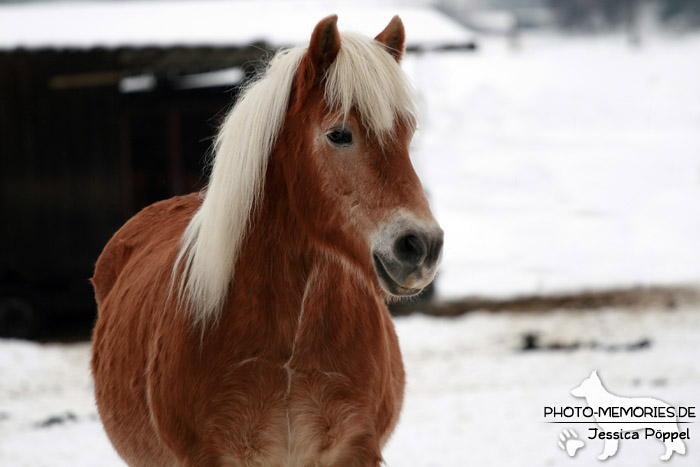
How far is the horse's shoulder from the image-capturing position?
3.31 meters

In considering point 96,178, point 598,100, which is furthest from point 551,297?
point 598,100

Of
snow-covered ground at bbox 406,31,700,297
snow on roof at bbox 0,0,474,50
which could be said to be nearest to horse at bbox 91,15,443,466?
snow on roof at bbox 0,0,474,50

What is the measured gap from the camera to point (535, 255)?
1351cm

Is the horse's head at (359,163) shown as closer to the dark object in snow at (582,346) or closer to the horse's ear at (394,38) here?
the horse's ear at (394,38)

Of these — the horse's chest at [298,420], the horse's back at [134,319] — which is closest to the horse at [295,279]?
the horse's chest at [298,420]

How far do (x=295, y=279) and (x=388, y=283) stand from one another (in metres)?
0.38

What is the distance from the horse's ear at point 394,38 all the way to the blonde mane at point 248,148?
143 mm

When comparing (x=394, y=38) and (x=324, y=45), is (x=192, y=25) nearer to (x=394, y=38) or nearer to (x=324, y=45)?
(x=394, y=38)

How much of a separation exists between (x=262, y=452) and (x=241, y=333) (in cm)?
39

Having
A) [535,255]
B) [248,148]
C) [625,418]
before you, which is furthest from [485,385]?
[535,255]

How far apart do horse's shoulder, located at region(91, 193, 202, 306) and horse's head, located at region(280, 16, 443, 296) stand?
3.96 feet

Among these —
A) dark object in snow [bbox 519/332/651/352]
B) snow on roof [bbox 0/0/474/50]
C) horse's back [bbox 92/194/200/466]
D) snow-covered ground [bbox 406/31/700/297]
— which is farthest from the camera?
snow-covered ground [bbox 406/31/700/297]

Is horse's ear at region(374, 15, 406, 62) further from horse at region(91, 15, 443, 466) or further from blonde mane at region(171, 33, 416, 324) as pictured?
blonde mane at region(171, 33, 416, 324)

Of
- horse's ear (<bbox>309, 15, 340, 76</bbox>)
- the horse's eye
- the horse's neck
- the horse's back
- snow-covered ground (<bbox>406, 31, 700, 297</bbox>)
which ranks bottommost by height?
snow-covered ground (<bbox>406, 31, 700, 297</bbox>)
